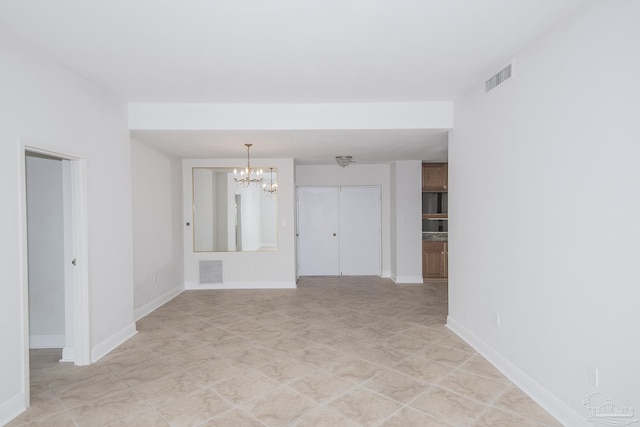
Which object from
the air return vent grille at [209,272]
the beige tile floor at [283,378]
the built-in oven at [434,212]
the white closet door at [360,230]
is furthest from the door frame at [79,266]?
the built-in oven at [434,212]

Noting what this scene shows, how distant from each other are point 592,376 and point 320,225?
5.96m

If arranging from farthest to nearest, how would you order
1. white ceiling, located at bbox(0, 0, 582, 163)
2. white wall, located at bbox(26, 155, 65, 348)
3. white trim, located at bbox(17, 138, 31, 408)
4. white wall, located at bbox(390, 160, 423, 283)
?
white wall, located at bbox(390, 160, 423, 283) → white wall, located at bbox(26, 155, 65, 348) → white trim, located at bbox(17, 138, 31, 408) → white ceiling, located at bbox(0, 0, 582, 163)

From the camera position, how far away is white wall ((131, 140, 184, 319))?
16.0 ft

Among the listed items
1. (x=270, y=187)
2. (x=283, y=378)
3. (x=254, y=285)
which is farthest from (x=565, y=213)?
(x=254, y=285)

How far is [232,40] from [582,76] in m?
2.32

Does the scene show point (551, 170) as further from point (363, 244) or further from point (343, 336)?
point (363, 244)

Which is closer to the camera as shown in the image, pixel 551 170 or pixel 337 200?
pixel 551 170

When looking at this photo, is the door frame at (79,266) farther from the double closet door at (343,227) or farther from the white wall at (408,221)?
the white wall at (408,221)

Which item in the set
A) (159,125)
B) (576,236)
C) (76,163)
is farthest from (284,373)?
(159,125)

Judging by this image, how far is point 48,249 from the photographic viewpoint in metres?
3.78

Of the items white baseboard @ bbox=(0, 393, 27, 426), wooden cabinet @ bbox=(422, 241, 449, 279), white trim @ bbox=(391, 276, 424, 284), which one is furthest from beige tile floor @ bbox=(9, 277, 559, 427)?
wooden cabinet @ bbox=(422, 241, 449, 279)

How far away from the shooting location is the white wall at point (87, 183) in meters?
2.47

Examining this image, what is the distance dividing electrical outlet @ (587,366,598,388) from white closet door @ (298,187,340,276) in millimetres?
5797

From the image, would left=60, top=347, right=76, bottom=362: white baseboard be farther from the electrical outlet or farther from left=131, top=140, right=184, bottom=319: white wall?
the electrical outlet
